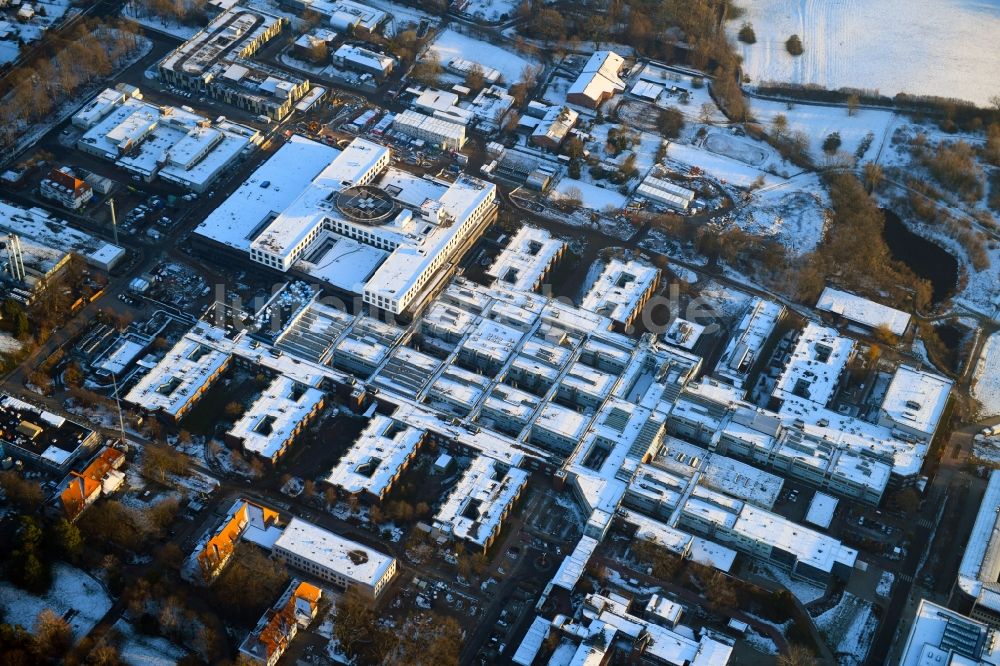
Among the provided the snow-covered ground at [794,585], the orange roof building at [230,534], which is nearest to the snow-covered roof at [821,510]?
the snow-covered ground at [794,585]

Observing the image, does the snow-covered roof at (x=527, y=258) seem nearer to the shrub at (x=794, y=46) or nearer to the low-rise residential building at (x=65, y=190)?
the low-rise residential building at (x=65, y=190)

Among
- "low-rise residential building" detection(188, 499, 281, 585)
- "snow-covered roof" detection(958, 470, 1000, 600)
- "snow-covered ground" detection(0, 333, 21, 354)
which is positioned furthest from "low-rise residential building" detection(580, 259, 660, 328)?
"snow-covered ground" detection(0, 333, 21, 354)

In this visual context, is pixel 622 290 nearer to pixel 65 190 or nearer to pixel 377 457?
pixel 377 457

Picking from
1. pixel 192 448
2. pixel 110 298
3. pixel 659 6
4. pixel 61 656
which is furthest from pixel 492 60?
pixel 61 656

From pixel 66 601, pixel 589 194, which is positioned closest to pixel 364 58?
pixel 589 194

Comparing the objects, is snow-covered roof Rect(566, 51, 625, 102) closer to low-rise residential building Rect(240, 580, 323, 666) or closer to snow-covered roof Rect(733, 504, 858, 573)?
snow-covered roof Rect(733, 504, 858, 573)
